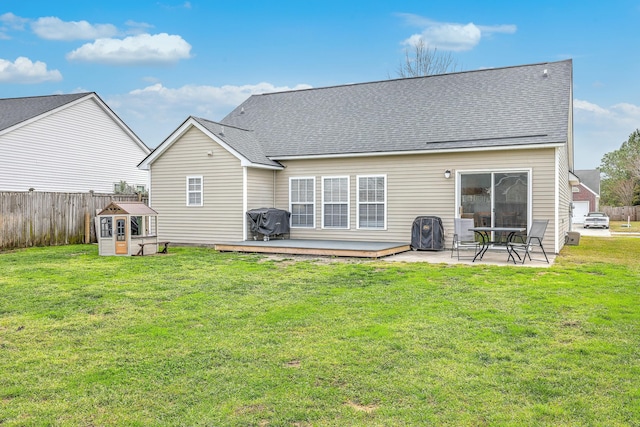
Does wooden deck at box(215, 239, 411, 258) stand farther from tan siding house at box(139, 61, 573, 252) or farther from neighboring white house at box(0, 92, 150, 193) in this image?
neighboring white house at box(0, 92, 150, 193)

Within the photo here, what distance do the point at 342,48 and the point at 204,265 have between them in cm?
1656

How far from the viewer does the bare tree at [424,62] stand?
29.0 meters

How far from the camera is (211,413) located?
10.4 feet

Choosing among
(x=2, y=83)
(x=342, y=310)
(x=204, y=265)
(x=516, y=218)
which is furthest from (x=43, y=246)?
(x=2, y=83)

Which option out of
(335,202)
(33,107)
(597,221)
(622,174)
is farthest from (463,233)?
(622,174)

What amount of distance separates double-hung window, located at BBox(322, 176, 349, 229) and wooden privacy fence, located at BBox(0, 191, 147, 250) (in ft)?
26.5

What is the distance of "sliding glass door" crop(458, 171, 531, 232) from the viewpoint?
12406 millimetres

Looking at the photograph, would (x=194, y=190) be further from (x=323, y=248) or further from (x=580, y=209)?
(x=580, y=209)

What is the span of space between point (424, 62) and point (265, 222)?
63.7 ft

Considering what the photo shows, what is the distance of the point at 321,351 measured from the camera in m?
4.42

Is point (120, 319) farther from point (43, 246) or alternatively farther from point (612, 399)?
point (43, 246)

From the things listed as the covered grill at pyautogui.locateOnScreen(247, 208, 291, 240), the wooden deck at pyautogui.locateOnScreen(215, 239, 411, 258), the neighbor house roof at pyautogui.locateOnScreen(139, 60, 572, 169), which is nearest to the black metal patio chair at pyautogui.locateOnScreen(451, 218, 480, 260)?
the wooden deck at pyautogui.locateOnScreen(215, 239, 411, 258)

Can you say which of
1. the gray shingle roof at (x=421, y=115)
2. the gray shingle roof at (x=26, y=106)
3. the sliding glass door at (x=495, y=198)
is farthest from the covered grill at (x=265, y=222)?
the gray shingle roof at (x=26, y=106)

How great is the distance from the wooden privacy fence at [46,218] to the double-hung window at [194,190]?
13.3ft
